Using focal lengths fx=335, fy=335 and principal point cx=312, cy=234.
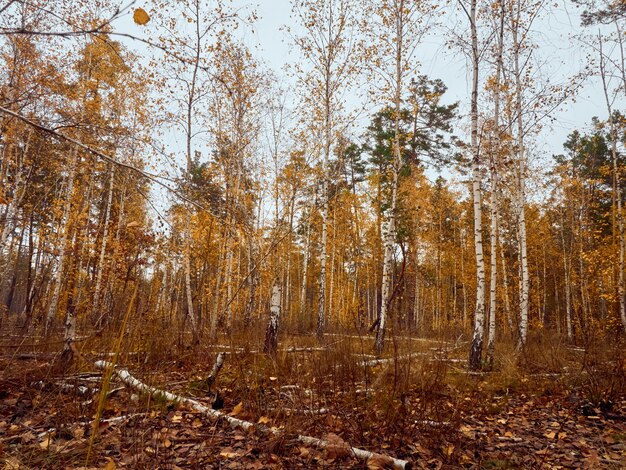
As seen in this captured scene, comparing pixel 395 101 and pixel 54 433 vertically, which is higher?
pixel 395 101

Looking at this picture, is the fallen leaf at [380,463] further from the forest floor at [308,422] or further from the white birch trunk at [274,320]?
the white birch trunk at [274,320]

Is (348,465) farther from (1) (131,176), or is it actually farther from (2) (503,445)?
(1) (131,176)

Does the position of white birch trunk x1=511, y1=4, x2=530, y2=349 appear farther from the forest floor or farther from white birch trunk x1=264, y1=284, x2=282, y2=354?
white birch trunk x1=264, y1=284, x2=282, y2=354

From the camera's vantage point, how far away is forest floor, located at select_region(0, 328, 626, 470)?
2633 mm

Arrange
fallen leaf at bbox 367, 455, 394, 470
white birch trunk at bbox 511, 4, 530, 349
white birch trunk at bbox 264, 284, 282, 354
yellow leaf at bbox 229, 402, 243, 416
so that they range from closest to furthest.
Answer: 1. fallen leaf at bbox 367, 455, 394, 470
2. yellow leaf at bbox 229, 402, 243, 416
3. white birch trunk at bbox 264, 284, 282, 354
4. white birch trunk at bbox 511, 4, 530, 349

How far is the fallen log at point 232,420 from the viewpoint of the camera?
99.8 inches

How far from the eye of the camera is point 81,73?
36.4ft

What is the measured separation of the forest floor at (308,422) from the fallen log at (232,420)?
1.8 inches

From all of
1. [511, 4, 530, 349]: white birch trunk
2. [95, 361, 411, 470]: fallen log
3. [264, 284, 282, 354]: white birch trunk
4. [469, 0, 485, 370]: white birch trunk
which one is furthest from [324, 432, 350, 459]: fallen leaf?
[511, 4, 530, 349]: white birch trunk

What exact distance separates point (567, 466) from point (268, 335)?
5.18 m

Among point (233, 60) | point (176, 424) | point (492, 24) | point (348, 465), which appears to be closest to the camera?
point (348, 465)

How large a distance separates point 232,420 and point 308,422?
2.41 feet

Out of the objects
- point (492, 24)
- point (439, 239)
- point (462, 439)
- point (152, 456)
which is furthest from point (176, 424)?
point (439, 239)

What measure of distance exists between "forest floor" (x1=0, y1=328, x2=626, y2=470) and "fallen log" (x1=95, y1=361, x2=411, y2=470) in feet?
0.15
